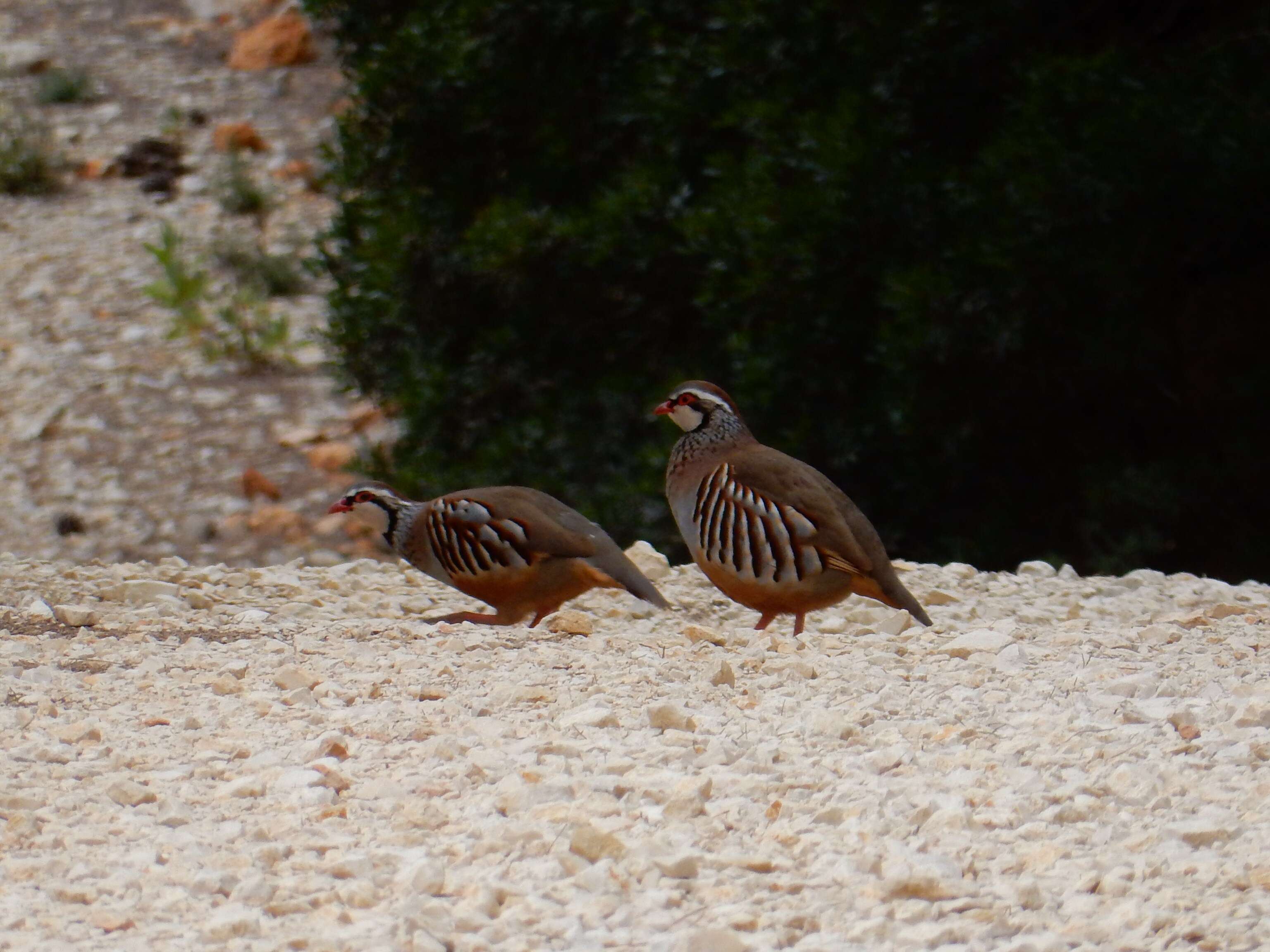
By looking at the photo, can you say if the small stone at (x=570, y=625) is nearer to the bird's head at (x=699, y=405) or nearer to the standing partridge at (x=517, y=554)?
the standing partridge at (x=517, y=554)

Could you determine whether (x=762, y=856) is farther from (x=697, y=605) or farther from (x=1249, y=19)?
(x=1249, y=19)

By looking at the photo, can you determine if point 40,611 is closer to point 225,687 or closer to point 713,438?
A: point 225,687

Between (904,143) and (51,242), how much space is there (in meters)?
7.85

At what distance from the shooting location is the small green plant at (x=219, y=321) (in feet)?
35.6

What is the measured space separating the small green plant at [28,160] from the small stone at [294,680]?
9.90m

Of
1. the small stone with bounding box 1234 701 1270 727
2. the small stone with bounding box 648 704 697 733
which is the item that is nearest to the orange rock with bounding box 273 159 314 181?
the small stone with bounding box 648 704 697 733

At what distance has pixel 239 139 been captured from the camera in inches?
511

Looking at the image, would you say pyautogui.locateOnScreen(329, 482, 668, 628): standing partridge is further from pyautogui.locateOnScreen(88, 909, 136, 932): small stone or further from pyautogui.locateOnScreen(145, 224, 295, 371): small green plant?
pyautogui.locateOnScreen(145, 224, 295, 371): small green plant

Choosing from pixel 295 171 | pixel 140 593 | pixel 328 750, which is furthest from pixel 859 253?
pixel 295 171

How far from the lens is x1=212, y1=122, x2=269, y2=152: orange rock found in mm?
12945

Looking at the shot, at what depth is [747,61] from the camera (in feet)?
23.0

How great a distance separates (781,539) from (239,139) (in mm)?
9313

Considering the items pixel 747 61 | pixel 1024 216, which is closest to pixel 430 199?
pixel 747 61

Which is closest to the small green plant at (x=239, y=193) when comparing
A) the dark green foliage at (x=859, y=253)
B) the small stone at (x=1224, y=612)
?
the dark green foliage at (x=859, y=253)
